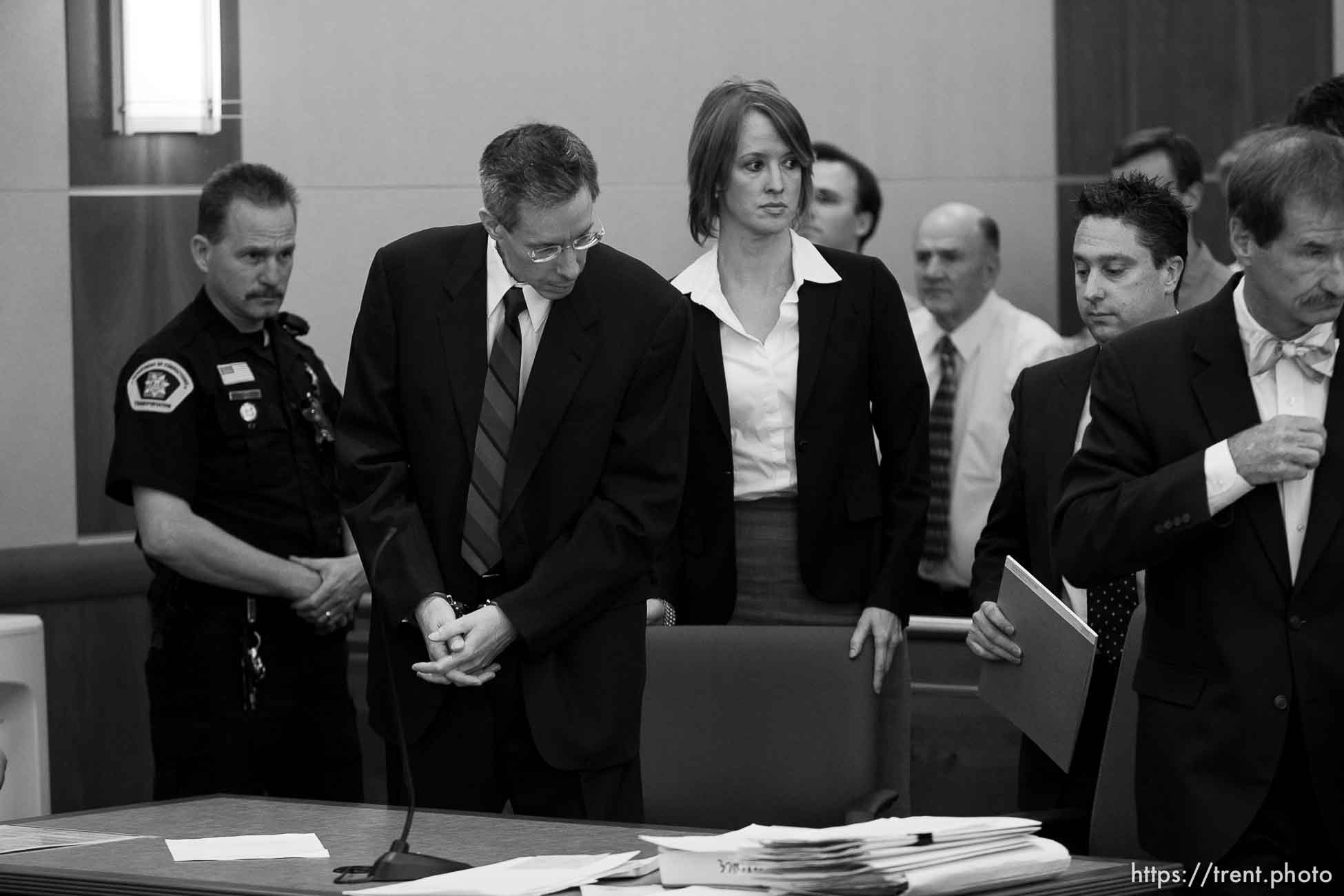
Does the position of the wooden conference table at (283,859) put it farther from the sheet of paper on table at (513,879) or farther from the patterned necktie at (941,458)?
the patterned necktie at (941,458)

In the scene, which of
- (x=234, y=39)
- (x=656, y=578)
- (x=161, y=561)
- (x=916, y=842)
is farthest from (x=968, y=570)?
(x=916, y=842)

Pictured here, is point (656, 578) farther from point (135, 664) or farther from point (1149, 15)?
point (1149, 15)

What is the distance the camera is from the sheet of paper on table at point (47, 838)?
Answer: 246 centimetres

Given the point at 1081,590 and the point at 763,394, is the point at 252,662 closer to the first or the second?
the point at 763,394

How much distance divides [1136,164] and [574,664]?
268 centimetres

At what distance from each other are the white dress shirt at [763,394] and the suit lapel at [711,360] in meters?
0.01

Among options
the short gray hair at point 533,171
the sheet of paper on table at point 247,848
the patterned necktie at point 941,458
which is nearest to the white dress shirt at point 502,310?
the short gray hair at point 533,171

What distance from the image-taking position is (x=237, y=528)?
4.07 metres

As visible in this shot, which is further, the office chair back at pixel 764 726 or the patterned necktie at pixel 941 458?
the patterned necktie at pixel 941 458

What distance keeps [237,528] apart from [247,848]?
5.69ft

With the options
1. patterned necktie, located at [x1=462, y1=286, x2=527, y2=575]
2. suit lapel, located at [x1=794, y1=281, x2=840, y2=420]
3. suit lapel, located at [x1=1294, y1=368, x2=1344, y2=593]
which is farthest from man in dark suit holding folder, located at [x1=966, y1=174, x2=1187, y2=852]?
patterned necktie, located at [x1=462, y1=286, x2=527, y2=575]

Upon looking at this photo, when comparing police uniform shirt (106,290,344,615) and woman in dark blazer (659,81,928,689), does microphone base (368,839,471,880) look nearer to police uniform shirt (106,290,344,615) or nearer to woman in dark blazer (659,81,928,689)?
woman in dark blazer (659,81,928,689)

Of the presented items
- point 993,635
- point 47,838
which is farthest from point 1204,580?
point 47,838

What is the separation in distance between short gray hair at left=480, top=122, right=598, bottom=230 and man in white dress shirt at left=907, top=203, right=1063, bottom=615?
211 centimetres
